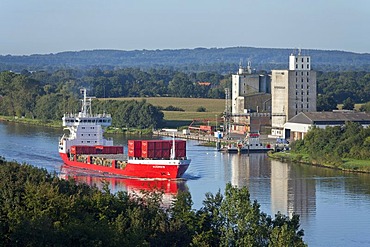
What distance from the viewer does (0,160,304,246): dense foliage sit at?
421 inches

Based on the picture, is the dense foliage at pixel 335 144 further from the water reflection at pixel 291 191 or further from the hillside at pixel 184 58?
the hillside at pixel 184 58

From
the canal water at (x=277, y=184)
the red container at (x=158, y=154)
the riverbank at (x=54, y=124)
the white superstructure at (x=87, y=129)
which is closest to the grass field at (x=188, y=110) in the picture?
the riverbank at (x=54, y=124)

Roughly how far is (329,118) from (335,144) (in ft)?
14.1

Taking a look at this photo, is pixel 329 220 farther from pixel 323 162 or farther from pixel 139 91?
pixel 139 91

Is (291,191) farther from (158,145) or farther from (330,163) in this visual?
(330,163)

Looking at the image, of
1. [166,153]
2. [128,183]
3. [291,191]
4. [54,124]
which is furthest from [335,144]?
[54,124]

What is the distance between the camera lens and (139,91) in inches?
2003

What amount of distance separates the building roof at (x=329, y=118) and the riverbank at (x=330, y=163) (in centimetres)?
269

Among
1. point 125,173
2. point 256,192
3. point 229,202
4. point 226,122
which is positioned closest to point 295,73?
point 226,122

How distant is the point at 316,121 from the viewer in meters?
28.8

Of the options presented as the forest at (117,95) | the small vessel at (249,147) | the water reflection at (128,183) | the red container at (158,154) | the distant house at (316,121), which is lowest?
the water reflection at (128,183)

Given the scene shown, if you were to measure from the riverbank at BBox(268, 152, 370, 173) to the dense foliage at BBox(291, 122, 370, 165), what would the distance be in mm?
82

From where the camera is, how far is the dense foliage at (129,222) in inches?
421

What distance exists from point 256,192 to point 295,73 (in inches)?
499
